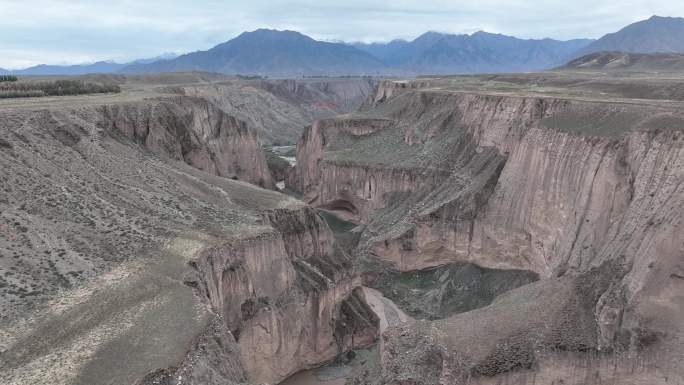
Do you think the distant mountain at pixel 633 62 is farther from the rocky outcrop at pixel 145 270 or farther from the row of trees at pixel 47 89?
the row of trees at pixel 47 89

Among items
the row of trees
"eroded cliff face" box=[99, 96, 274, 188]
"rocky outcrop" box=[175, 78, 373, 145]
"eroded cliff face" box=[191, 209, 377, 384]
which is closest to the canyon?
"eroded cliff face" box=[191, 209, 377, 384]

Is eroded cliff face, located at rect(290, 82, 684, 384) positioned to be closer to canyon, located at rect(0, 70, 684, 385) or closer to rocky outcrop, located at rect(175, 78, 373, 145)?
canyon, located at rect(0, 70, 684, 385)

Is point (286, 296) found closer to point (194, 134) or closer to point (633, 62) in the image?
point (194, 134)

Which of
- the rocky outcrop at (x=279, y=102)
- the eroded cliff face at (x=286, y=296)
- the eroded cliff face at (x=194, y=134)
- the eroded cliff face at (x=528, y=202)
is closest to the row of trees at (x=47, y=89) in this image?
the eroded cliff face at (x=194, y=134)

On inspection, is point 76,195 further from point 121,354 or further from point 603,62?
point 603,62

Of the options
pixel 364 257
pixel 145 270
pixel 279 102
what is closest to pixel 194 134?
pixel 364 257
